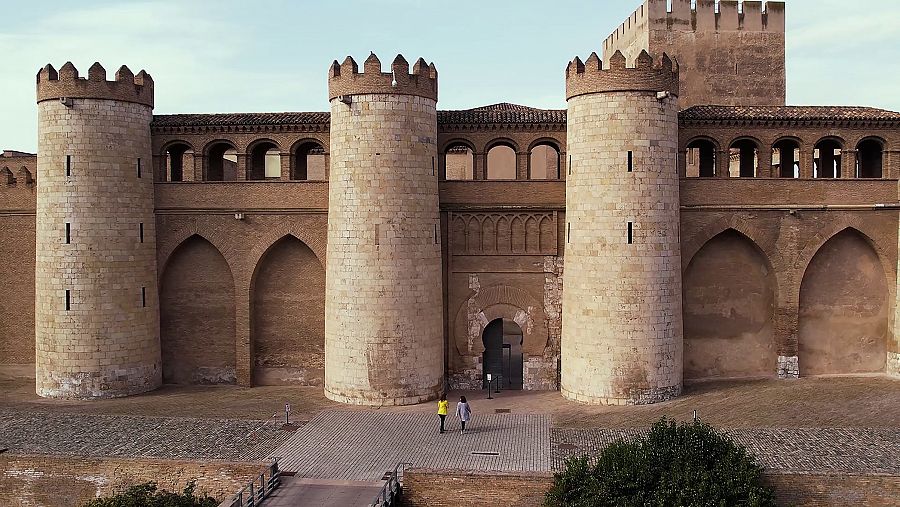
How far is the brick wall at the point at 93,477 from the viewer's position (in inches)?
593

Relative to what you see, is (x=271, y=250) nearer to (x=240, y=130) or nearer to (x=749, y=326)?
(x=240, y=130)

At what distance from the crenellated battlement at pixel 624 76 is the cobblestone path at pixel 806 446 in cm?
872

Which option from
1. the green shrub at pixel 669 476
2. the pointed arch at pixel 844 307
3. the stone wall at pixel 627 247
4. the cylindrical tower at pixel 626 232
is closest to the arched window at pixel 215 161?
the cylindrical tower at pixel 626 232

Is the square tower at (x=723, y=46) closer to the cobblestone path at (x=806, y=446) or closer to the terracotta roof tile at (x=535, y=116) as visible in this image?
the terracotta roof tile at (x=535, y=116)

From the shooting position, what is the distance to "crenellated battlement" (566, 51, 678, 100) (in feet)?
65.7

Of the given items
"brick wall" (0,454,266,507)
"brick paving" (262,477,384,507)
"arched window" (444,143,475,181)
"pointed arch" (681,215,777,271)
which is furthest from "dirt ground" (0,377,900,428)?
"arched window" (444,143,475,181)

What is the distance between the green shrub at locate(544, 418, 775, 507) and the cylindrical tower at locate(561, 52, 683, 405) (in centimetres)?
568

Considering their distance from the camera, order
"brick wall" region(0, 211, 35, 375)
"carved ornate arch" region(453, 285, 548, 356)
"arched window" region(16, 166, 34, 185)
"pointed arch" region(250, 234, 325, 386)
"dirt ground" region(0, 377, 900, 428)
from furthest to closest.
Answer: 1. "brick wall" region(0, 211, 35, 375)
2. "arched window" region(16, 166, 34, 185)
3. "pointed arch" region(250, 234, 325, 386)
4. "carved ornate arch" region(453, 285, 548, 356)
5. "dirt ground" region(0, 377, 900, 428)

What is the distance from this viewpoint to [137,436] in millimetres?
17516

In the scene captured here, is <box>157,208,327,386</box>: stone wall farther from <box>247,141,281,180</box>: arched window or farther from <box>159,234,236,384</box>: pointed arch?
<box>247,141,281,180</box>: arched window

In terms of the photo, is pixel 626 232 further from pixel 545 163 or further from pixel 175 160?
pixel 175 160

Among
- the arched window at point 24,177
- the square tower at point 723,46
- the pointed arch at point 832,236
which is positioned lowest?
the pointed arch at point 832,236

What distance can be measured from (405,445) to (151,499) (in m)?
5.44

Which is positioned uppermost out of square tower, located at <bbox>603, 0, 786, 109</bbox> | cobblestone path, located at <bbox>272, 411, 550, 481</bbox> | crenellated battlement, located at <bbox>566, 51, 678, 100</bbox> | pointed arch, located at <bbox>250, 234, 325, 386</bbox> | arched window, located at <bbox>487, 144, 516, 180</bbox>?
square tower, located at <bbox>603, 0, 786, 109</bbox>
